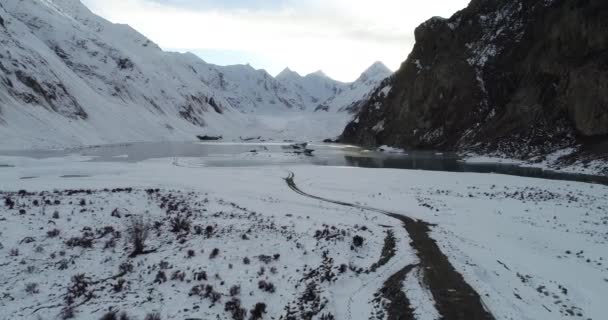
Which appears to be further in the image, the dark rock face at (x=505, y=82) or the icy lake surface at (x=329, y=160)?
the dark rock face at (x=505, y=82)

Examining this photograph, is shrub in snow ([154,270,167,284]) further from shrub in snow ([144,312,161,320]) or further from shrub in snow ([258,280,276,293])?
shrub in snow ([258,280,276,293])

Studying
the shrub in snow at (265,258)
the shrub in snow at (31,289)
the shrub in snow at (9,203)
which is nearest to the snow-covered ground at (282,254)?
the shrub in snow at (31,289)

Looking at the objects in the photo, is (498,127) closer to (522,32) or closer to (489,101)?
(489,101)

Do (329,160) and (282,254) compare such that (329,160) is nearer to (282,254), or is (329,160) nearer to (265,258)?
(282,254)

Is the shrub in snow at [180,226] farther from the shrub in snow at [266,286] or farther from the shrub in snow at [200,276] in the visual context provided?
the shrub in snow at [266,286]

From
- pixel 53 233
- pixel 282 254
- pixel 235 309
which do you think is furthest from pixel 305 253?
pixel 53 233

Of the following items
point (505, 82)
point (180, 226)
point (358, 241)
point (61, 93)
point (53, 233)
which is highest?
point (61, 93)
